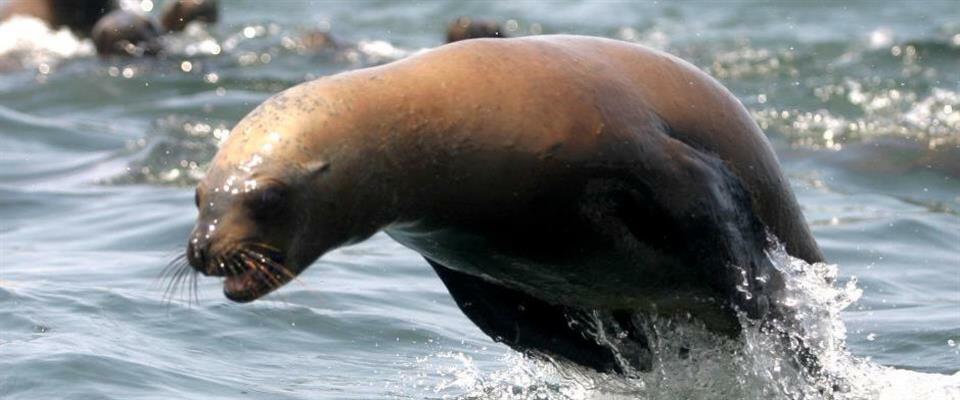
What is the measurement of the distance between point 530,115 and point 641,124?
37cm

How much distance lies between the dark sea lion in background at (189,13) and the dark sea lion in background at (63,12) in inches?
43.4

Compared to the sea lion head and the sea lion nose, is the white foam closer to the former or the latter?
the sea lion head

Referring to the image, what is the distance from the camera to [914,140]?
43.4 ft

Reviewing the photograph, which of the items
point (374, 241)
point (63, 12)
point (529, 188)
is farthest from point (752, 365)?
point (63, 12)

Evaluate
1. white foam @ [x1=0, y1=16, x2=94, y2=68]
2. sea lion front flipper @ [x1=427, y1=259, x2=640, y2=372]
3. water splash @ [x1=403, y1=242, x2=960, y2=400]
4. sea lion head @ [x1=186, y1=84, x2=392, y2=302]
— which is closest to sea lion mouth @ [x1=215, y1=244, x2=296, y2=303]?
sea lion head @ [x1=186, y1=84, x2=392, y2=302]

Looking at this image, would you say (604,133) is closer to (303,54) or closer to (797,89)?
(797,89)

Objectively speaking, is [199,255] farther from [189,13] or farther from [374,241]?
[189,13]

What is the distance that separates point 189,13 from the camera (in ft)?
64.6

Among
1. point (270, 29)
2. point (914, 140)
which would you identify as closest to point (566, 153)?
point (914, 140)

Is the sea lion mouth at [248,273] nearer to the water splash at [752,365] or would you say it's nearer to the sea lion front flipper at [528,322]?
the sea lion front flipper at [528,322]

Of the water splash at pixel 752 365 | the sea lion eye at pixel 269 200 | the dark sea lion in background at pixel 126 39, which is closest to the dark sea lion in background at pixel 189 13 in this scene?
the dark sea lion in background at pixel 126 39

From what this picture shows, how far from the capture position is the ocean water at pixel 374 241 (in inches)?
271

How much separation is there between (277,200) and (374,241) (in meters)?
5.43

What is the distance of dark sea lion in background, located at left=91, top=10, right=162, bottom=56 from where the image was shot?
18.0 meters
